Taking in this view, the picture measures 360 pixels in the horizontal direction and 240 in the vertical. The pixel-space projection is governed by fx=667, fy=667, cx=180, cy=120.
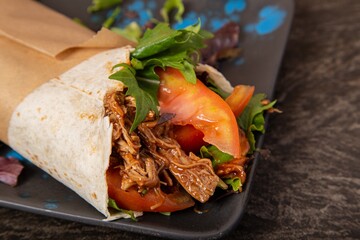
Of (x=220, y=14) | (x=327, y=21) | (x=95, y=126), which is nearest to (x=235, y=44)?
(x=220, y=14)

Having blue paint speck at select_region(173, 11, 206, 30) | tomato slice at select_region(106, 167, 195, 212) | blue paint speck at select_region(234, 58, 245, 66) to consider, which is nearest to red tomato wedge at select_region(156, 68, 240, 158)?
tomato slice at select_region(106, 167, 195, 212)

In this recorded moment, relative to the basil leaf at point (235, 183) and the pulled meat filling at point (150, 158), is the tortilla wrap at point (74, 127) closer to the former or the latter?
the pulled meat filling at point (150, 158)

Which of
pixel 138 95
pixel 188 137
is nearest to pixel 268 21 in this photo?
pixel 188 137

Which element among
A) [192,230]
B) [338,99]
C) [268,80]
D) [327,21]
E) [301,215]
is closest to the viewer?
[192,230]

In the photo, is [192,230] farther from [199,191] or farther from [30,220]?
[30,220]

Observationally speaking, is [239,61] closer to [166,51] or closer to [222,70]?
[222,70]

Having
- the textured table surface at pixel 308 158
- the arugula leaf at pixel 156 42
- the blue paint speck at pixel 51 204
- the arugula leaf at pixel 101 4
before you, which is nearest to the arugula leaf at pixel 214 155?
the textured table surface at pixel 308 158
